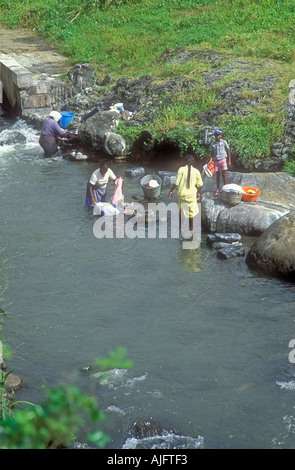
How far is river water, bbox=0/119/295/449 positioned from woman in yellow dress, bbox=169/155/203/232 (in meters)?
0.62

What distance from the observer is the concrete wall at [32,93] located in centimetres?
1706

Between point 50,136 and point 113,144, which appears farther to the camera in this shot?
point 50,136

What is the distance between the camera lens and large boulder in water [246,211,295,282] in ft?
29.0

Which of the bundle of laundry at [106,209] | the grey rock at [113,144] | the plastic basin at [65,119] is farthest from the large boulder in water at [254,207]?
the plastic basin at [65,119]

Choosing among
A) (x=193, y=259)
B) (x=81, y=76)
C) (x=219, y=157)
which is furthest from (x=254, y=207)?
(x=81, y=76)

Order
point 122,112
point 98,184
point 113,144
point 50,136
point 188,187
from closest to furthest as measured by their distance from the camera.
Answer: point 188,187 → point 98,184 → point 113,144 → point 50,136 → point 122,112

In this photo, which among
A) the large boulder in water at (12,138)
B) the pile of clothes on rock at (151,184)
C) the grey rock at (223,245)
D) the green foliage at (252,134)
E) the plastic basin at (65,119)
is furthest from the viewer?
the plastic basin at (65,119)

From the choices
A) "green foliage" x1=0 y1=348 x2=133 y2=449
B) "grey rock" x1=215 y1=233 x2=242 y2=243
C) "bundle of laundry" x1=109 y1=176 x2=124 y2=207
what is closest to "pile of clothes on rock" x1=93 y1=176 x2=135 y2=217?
"bundle of laundry" x1=109 y1=176 x2=124 y2=207

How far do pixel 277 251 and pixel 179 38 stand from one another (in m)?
12.7

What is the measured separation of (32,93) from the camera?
1709 centimetres

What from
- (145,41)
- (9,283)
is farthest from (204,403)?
(145,41)

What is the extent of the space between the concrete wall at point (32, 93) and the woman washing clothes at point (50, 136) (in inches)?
117

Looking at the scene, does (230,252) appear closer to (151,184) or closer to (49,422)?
(151,184)

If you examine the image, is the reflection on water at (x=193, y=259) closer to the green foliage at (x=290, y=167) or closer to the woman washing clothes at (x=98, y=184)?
the woman washing clothes at (x=98, y=184)
